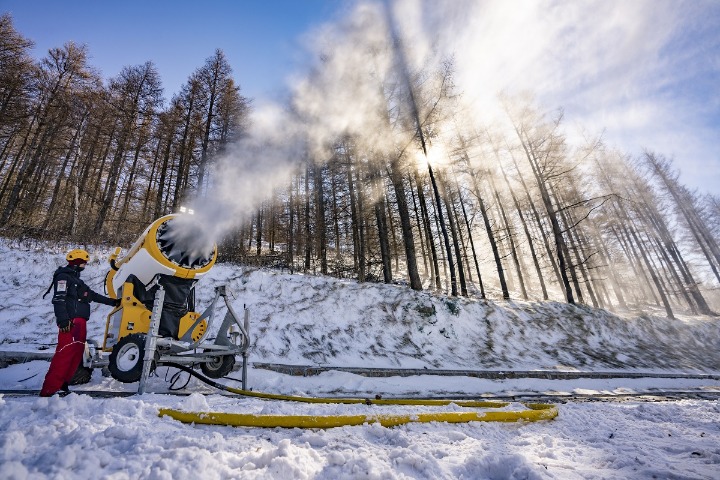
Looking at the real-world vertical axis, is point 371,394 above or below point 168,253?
below

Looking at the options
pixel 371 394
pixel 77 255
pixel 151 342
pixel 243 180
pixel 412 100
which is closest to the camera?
pixel 151 342

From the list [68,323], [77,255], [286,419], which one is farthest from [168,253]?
[286,419]

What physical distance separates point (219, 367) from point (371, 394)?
316 cm

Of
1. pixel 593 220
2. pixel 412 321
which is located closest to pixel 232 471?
pixel 412 321

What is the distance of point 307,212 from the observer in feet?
68.0

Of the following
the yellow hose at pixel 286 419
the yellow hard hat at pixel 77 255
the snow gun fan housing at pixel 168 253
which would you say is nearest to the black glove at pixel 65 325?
the snow gun fan housing at pixel 168 253

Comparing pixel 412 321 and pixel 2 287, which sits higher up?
pixel 2 287

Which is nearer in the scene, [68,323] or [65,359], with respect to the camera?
[65,359]

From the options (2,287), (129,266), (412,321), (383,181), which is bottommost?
(412,321)

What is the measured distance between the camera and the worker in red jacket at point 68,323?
14.6 feet

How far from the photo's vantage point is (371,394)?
20.7 feet

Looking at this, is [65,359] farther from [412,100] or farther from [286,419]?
[412,100]

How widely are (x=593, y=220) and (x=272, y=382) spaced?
33.0 metres

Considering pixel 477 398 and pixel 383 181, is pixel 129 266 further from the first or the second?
pixel 383 181
